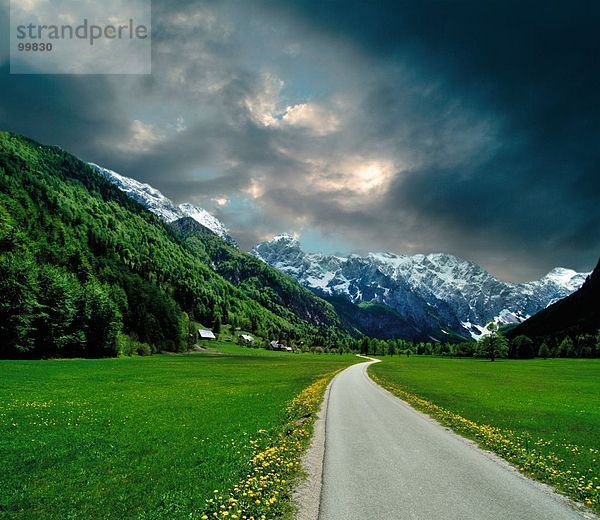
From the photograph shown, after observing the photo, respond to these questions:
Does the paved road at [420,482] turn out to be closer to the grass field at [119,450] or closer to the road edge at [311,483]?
the road edge at [311,483]

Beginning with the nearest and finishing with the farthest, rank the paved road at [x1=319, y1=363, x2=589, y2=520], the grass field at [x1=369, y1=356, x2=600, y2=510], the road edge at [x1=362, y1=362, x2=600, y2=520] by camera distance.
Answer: the paved road at [x1=319, y1=363, x2=589, y2=520] < the road edge at [x1=362, y1=362, x2=600, y2=520] < the grass field at [x1=369, y1=356, x2=600, y2=510]

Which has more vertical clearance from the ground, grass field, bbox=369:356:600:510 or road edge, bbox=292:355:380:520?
road edge, bbox=292:355:380:520

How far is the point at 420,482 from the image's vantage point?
1362cm

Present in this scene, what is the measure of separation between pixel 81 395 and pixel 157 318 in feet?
413

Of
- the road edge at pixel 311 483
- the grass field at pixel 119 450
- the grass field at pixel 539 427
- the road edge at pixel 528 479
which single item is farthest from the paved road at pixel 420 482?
the grass field at pixel 119 450

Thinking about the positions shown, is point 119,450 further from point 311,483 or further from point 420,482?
point 420,482

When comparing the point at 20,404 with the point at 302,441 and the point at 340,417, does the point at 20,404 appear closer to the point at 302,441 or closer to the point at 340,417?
the point at 302,441

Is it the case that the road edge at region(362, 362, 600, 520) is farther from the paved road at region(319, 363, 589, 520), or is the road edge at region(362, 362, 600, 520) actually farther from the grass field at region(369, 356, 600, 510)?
the grass field at region(369, 356, 600, 510)

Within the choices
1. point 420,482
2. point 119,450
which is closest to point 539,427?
point 420,482

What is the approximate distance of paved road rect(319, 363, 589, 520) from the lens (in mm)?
11164

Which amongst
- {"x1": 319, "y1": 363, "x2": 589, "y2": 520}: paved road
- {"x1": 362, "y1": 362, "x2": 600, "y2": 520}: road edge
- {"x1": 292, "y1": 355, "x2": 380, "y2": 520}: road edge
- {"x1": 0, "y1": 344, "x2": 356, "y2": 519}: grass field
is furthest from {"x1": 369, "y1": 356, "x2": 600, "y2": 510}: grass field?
{"x1": 0, "y1": 344, "x2": 356, "y2": 519}: grass field

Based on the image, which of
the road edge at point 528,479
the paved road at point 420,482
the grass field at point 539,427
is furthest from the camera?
the grass field at point 539,427

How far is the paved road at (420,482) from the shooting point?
440 inches

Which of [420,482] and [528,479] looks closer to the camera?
[420,482]
